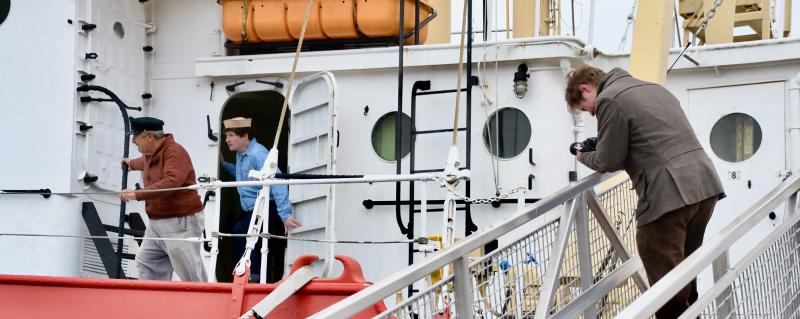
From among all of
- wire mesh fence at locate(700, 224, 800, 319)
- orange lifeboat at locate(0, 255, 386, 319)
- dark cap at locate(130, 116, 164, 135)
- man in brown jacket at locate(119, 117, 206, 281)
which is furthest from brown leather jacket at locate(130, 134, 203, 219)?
wire mesh fence at locate(700, 224, 800, 319)

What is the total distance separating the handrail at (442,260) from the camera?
4336 mm

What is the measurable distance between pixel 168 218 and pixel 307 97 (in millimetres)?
1912

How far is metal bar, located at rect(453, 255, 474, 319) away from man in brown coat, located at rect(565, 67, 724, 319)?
39.4 inches

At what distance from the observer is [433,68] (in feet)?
33.9

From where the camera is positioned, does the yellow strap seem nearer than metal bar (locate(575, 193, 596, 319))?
No

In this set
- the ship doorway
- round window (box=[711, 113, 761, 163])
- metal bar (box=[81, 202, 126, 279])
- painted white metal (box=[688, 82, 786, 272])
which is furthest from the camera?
the ship doorway

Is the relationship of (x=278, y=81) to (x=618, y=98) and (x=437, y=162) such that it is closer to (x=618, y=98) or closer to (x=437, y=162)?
(x=437, y=162)

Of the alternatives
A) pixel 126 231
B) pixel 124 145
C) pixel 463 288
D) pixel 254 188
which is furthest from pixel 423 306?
pixel 126 231

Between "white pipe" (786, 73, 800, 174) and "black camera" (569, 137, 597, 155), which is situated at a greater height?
"white pipe" (786, 73, 800, 174)

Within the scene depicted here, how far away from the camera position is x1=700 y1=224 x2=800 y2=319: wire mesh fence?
5.12 m

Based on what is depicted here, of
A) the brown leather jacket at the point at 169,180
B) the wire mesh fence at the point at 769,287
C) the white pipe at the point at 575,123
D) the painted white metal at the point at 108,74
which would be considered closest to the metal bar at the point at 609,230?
the wire mesh fence at the point at 769,287

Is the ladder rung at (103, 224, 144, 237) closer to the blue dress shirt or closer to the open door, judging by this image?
the blue dress shirt

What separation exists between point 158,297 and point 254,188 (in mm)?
2130

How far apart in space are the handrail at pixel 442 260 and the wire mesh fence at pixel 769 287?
2.63ft
